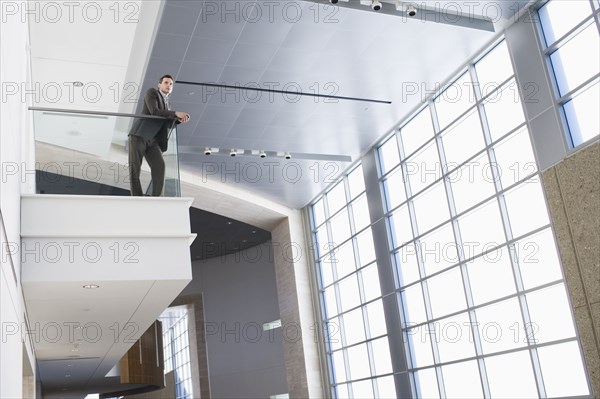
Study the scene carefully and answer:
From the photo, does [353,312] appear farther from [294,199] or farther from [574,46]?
[574,46]

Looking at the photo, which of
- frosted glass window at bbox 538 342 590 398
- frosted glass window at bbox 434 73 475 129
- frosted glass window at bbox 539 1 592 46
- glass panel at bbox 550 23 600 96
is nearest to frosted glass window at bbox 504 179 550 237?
glass panel at bbox 550 23 600 96

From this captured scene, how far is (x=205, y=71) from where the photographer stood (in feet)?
41.3

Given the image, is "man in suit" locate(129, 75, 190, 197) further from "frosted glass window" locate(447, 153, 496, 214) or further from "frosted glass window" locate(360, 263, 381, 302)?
"frosted glass window" locate(360, 263, 381, 302)

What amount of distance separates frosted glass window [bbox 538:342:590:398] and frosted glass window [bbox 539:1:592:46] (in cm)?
546

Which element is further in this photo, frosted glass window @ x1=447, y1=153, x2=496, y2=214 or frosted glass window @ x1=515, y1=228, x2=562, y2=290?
frosted glass window @ x1=447, y1=153, x2=496, y2=214

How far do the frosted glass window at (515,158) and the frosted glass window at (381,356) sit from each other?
20.6 ft

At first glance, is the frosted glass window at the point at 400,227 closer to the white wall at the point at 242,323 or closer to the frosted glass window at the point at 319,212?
the frosted glass window at the point at 319,212

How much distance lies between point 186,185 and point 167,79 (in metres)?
9.18

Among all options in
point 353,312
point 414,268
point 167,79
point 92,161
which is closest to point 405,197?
point 414,268

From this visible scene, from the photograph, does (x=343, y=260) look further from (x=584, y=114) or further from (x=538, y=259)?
(x=584, y=114)

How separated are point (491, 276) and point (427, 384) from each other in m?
3.73

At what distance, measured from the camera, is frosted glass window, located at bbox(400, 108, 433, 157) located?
1512cm

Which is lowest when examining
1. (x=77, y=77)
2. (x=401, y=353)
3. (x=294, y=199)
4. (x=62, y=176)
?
(x=401, y=353)

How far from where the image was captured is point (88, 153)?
366 inches
